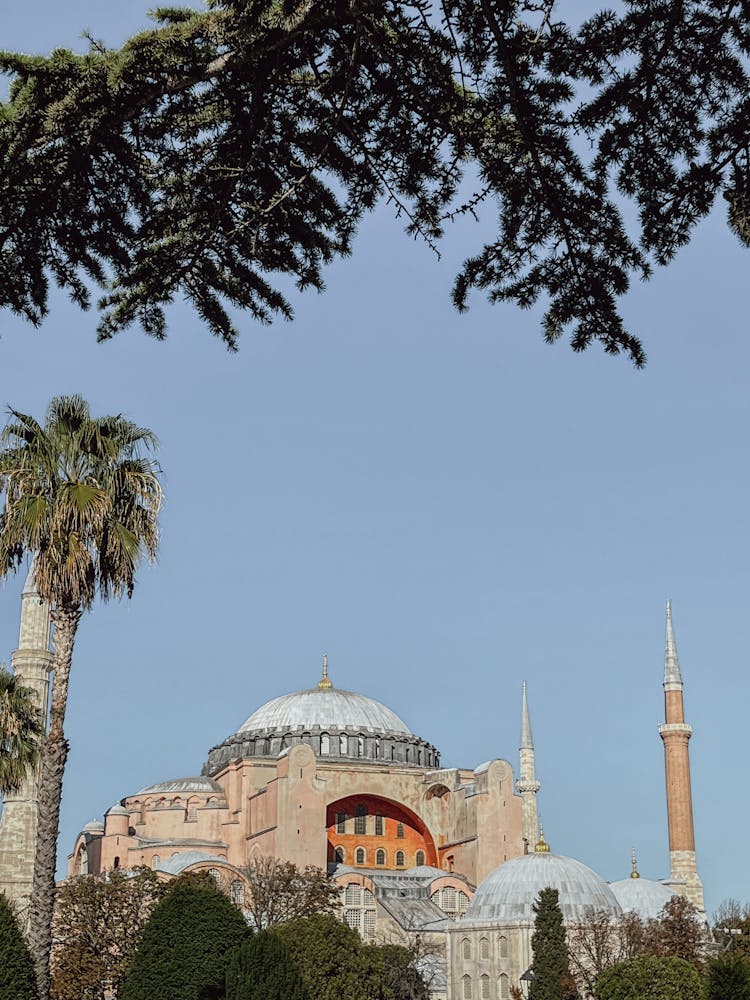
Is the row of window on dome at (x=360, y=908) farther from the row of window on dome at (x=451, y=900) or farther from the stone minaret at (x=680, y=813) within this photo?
the stone minaret at (x=680, y=813)

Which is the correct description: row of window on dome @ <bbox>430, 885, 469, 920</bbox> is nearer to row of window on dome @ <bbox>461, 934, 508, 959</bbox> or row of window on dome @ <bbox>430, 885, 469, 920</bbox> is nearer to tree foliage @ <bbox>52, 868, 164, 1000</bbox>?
row of window on dome @ <bbox>461, 934, 508, 959</bbox>

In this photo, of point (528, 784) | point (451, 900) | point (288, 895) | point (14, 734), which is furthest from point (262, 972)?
point (528, 784)

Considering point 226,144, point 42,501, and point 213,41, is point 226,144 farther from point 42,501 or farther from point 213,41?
point 42,501

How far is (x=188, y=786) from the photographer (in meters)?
58.2

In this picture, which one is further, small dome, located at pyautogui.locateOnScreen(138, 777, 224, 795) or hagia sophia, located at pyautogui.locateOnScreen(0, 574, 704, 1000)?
small dome, located at pyautogui.locateOnScreen(138, 777, 224, 795)

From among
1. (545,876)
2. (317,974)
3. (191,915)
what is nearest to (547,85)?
(191,915)

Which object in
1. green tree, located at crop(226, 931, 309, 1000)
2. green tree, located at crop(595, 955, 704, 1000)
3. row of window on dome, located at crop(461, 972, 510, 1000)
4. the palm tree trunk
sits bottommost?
row of window on dome, located at crop(461, 972, 510, 1000)

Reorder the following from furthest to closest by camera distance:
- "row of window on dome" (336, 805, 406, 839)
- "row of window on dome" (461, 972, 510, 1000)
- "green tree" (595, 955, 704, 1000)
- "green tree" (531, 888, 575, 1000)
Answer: "row of window on dome" (336, 805, 406, 839)
"row of window on dome" (461, 972, 510, 1000)
"green tree" (531, 888, 575, 1000)
"green tree" (595, 955, 704, 1000)

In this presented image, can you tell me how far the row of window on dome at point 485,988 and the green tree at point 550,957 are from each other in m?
5.62

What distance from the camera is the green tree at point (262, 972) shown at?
19.8 metres

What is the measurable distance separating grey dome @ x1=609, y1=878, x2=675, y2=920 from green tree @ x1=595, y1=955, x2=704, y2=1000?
23.0m

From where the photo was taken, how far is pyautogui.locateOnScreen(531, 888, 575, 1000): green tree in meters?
39.1

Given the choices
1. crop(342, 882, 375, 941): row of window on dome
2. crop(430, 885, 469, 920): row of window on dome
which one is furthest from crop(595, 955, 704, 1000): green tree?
crop(430, 885, 469, 920): row of window on dome

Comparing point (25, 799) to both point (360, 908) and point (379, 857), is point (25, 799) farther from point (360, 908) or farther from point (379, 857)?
point (379, 857)
